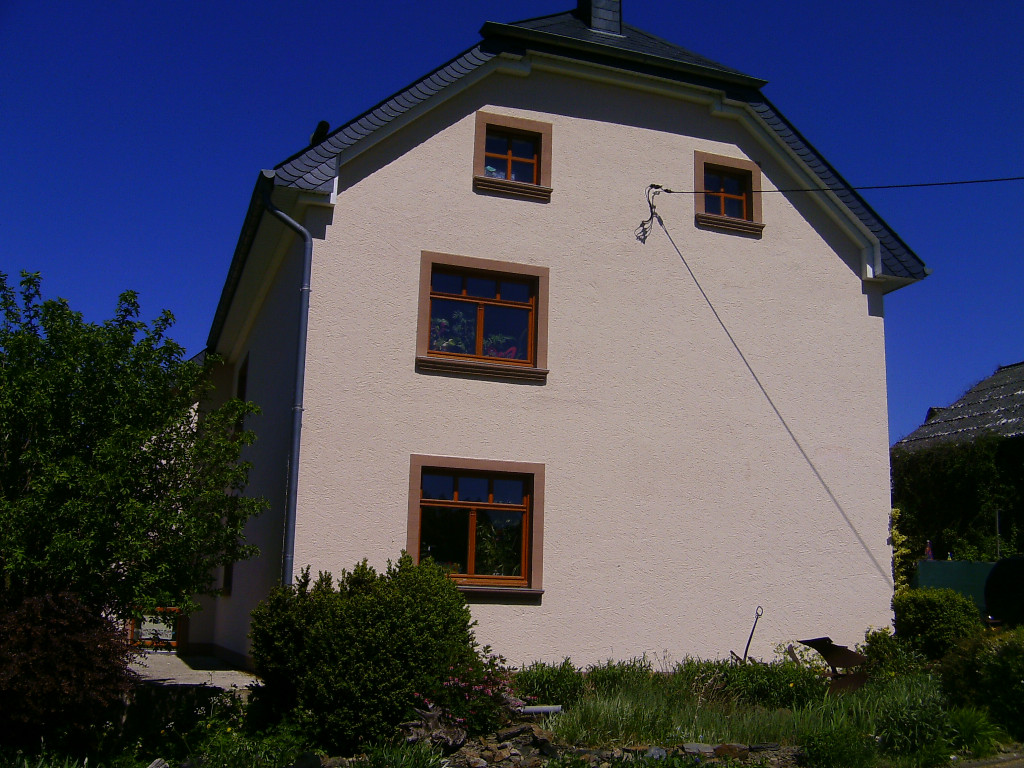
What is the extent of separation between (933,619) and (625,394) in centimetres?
526

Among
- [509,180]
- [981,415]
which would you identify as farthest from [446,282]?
[981,415]

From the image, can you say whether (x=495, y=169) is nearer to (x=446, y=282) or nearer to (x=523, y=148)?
(x=523, y=148)

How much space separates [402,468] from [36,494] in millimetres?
4222

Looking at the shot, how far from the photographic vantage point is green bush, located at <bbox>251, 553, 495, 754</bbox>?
30.9 ft

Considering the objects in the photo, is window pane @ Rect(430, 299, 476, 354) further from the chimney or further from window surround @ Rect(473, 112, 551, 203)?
the chimney

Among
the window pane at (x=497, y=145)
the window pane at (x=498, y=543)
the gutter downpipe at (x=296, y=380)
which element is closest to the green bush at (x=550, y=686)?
the window pane at (x=498, y=543)

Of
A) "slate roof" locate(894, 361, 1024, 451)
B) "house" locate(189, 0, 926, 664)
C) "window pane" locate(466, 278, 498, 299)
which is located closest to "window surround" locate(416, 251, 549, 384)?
"house" locate(189, 0, 926, 664)

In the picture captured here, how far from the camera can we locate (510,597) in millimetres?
12250

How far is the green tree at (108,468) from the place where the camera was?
9.34m

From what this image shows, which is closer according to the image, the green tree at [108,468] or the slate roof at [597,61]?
the green tree at [108,468]

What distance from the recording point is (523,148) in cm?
1388

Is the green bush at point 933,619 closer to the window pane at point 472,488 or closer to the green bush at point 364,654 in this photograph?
the window pane at point 472,488

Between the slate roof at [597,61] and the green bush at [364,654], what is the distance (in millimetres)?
4988

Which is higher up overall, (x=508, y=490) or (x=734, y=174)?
(x=734, y=174)
